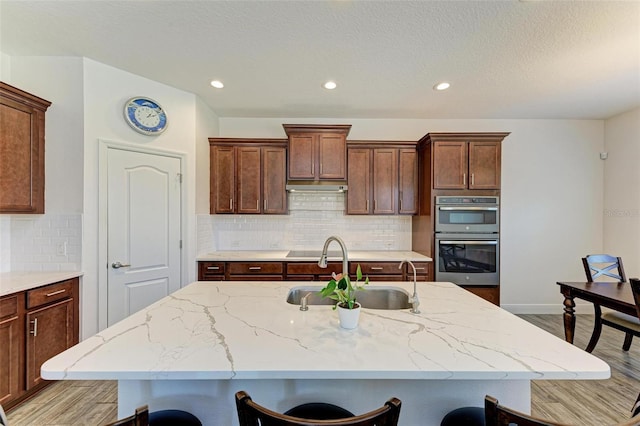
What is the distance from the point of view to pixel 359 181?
3643mm

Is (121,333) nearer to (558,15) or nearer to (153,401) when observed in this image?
(153,401)

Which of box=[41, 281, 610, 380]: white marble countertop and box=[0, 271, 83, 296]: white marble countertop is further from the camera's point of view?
box=[0, 271, 83, 296]: white marble countertop

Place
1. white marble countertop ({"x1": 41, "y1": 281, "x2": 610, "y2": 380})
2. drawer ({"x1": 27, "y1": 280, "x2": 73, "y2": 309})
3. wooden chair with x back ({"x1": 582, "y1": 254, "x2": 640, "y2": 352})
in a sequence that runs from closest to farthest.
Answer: white marble countertop ({"x1": 41, "y1": 281, "x2": 610, "y2": 380})
drawer ({"x1": 27, "y1": 280, "x2": 73, "y2": 309})
wooden chair with x back ({"x1": 582, "y1": 254, "x2": 640, "y2": 352})

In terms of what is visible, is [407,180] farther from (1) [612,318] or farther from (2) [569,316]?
(1) [612,318]

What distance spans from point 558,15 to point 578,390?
2.91 metres

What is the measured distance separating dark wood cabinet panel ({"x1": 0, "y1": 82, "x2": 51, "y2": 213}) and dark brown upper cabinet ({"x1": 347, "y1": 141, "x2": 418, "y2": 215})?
124 inches

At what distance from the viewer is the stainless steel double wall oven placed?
3232 millimetres

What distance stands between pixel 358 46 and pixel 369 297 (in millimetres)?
2048

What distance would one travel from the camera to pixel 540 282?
3900 millimetres

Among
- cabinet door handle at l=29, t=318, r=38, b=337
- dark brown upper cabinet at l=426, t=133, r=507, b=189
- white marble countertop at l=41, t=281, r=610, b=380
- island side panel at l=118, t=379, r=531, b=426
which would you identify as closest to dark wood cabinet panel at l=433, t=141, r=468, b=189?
dark brown upper cabinet at l=426, t=133, r=507, b=189

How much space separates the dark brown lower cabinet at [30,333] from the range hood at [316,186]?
2386mm

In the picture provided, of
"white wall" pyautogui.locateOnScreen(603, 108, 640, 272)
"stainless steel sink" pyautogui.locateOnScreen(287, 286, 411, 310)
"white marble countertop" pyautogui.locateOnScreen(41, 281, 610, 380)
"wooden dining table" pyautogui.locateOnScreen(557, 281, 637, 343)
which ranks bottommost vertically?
"wooden dining table" pyautogui.locateOnScreen(557, 281, 637, 343)

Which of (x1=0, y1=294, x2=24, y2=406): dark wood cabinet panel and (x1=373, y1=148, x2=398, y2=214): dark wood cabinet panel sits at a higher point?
(x1=373, y1=148, x2=398, y2=214): dark wood cabinet panel

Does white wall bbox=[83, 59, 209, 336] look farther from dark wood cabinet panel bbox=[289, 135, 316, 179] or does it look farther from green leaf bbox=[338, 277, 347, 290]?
green leaf bbox=[338, 277, 347, 290]
